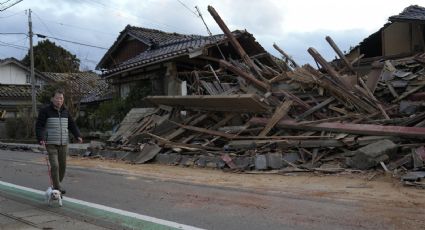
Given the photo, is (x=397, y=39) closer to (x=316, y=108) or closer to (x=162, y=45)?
(x=316, y=108)

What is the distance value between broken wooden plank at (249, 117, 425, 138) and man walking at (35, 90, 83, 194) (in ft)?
22.6

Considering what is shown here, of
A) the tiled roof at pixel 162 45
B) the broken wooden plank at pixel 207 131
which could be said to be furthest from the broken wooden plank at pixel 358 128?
the tiled roof at pixel 162 45

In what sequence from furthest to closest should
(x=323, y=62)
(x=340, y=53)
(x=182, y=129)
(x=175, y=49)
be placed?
(x=175, y=49) → (x=340, y=53) → (x=182, y=129) → (x=323, y=62)

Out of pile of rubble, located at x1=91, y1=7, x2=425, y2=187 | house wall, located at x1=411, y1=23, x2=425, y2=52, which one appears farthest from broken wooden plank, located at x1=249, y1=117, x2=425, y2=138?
house wall, located at x1=411, y1=23, x2=425, y2=52

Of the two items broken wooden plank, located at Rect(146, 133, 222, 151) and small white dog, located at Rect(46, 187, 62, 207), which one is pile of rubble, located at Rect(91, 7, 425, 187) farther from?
small white dog, located at Rect(46, 187, 62, 207)

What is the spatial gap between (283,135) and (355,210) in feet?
21.2

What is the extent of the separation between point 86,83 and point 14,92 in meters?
6.77

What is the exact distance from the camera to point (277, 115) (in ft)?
45.1

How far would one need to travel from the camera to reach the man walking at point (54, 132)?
7.97 metres

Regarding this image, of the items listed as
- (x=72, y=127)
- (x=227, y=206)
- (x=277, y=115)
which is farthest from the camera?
(x=277, y=115)

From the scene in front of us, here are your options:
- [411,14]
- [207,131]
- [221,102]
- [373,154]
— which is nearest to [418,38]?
[411,14]

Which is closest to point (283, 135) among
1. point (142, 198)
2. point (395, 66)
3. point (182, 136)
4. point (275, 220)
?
point (182, 136)

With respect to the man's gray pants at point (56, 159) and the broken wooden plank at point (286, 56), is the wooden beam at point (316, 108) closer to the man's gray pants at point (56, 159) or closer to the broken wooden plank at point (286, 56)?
the broken wooden plank at point (286, 56)

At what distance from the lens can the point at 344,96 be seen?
45.4 ft
